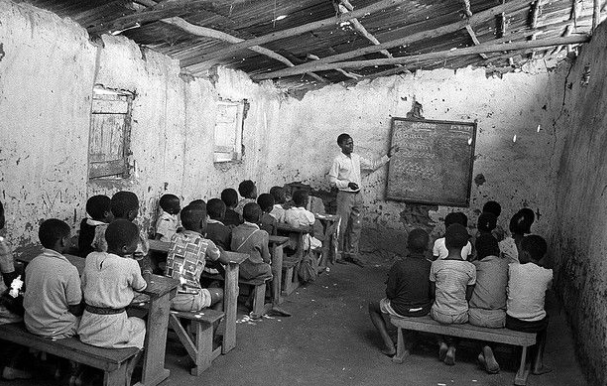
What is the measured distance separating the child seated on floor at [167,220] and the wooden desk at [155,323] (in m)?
1.73

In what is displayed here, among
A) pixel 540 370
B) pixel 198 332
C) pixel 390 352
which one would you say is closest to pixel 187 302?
pixel 198 332

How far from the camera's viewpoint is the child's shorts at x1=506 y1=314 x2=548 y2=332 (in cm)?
489

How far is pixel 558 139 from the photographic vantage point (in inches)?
357

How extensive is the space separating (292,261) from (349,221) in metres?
2.39

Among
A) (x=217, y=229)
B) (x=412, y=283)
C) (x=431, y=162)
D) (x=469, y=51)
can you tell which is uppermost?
(x=469, y=51)

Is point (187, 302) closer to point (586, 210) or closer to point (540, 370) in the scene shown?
point (540, 370)

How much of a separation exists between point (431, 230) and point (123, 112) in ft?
17.3

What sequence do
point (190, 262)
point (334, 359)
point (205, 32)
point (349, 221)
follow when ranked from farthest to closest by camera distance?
point (349, 221) < point (205, 32) < point (334, 359) < point (190, 262)

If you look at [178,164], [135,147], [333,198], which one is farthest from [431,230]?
[135,147]

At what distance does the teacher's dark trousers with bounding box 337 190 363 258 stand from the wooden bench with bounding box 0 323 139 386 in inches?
214

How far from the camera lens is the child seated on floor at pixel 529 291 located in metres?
4.89

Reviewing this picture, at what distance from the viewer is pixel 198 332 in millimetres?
4566

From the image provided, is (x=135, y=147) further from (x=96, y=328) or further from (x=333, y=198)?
(x=333, y=198)

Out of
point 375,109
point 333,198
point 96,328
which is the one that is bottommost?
point 96,328
